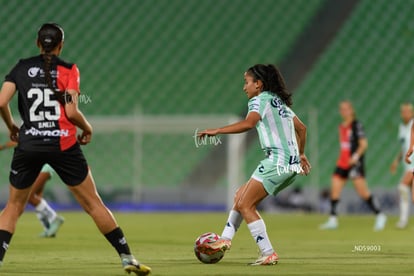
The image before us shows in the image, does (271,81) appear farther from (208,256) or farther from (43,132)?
(43,132)

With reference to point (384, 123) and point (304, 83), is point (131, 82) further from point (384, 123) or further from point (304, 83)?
point (384, 123)

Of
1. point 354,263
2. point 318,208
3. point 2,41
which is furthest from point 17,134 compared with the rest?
point 2,41

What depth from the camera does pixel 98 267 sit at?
819 centimetres

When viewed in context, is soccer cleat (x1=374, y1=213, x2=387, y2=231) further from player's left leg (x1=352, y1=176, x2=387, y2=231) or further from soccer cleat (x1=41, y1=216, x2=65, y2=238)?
soccer cleat (x1=41, y1=216, x2=65, y2=238)

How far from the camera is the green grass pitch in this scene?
26.1 feet

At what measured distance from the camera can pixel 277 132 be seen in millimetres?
8633

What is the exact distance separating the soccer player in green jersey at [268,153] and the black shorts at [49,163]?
6.25ft

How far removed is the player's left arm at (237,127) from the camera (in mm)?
7641

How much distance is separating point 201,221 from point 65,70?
10.7 meters

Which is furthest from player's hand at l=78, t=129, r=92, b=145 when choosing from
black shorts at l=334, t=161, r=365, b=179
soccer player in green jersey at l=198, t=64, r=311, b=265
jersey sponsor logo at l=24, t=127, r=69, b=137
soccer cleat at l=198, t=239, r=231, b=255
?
black shorts at l=334, t=161, r=365, b=179

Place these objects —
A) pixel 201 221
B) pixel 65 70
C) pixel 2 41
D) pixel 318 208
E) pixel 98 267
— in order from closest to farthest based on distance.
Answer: pixel 65 70
pixel 98 267
pixel 201 221
pixel 318 208
pixel 2 41

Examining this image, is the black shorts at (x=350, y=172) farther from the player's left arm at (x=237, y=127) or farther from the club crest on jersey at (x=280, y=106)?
the player's left arm at (x=237, y=127)

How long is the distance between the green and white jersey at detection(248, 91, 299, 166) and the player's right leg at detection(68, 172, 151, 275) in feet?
6.34

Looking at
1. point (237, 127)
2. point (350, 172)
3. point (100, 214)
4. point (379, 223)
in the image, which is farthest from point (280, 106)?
point (350, 172)
